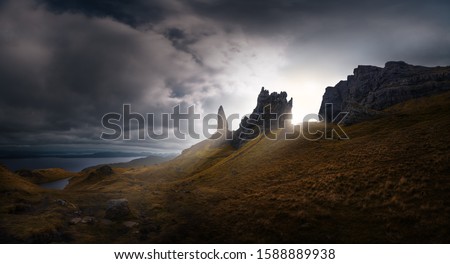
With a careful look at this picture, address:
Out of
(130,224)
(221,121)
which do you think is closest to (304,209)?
(130,224)

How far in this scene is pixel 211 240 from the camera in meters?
17.3

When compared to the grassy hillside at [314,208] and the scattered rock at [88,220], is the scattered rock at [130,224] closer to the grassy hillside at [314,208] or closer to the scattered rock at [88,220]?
the grassy hillside at [314,208]

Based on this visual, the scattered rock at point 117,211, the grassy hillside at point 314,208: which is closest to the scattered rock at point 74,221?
the grassy hillside at point 314,208

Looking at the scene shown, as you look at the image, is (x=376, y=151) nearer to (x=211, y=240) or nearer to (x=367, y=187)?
(x=367, y=187)

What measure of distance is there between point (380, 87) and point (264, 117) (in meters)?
57.7

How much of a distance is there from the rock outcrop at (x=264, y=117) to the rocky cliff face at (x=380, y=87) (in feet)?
74.3

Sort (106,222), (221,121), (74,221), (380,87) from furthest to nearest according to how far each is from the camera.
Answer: (221,121) < (380,87) < (106,222) < (74,221)

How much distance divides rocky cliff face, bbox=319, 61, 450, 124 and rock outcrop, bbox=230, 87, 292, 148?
22661mm

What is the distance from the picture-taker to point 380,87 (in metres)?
98.2

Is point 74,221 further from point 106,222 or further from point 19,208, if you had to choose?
point 19,208

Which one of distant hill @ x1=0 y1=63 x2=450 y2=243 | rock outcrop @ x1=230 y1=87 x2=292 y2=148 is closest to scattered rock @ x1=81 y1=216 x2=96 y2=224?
distant hill @ x1=0 y1=63 x2=450 y2=243

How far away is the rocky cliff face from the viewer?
71.7m

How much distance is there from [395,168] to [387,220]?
1253 centimetres
